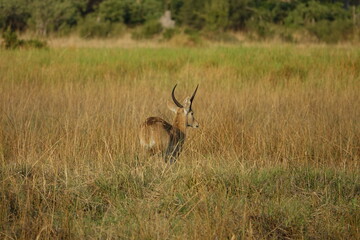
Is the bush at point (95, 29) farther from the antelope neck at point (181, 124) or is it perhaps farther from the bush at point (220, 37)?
the antelope neck at point (181, 124)

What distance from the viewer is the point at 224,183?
13.5 feet

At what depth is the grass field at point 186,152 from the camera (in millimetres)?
3531

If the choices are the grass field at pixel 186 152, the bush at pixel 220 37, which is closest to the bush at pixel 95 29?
the bush at pixel 220 37

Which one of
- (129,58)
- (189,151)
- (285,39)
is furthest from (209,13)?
(189,151)

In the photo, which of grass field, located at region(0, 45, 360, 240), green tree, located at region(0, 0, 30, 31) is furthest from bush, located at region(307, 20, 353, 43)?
green tree, located at region(0, 0, 30, 31)

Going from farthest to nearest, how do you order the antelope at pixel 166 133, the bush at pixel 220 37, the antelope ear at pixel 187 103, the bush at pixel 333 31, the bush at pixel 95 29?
the bush at pixel 95 29 < the bush at pixel 220 37 < the bush at pixel 333 31 < the antelope ear at pixel 187 103 < the antelope at pixel 166 133

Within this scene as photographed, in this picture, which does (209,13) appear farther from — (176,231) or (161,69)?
(176,231)

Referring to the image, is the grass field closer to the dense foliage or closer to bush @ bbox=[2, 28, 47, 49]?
bush @ bbox=[2, 28, 47, 49]

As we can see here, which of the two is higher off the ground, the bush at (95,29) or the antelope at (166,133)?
the antelope at (166,133)

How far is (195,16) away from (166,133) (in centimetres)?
1978

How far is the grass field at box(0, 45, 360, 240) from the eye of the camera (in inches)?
139

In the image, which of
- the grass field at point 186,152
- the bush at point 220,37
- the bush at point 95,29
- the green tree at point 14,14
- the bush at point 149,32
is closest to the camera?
the grass field at point 186,152

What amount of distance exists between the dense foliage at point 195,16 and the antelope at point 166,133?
39.5 feet

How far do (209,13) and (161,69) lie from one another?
38.6 ft
